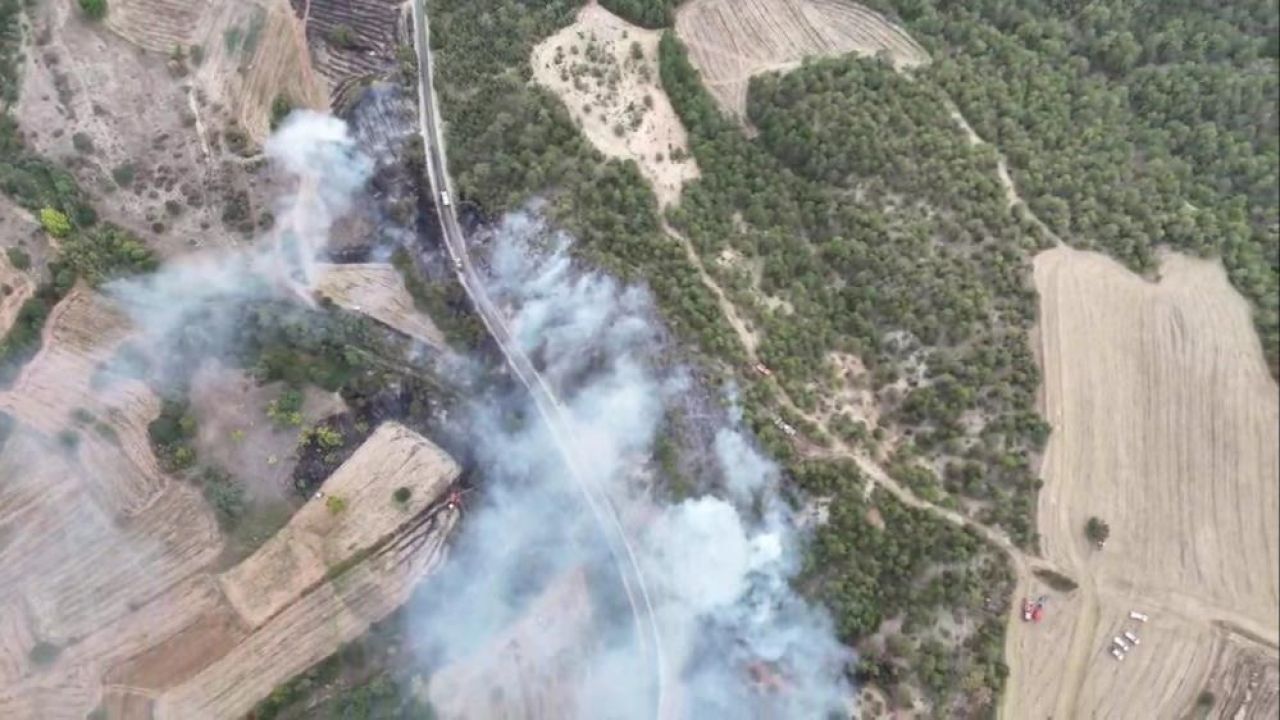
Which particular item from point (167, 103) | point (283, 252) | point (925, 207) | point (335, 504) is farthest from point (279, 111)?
point (925, 207)

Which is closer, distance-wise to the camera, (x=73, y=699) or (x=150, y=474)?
(x=73, y=699)

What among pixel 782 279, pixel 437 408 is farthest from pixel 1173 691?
pixel 437 408

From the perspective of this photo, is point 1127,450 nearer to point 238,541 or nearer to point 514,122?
point 514,122

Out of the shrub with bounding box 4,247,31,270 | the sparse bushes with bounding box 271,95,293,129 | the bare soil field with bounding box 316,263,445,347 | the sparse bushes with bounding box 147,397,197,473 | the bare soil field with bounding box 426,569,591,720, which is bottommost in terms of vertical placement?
the bare soil field with bounding box 426,569,591,720

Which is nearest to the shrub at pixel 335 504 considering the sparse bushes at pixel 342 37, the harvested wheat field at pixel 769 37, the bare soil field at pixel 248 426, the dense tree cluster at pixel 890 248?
the bare soil field at pixel 248 426

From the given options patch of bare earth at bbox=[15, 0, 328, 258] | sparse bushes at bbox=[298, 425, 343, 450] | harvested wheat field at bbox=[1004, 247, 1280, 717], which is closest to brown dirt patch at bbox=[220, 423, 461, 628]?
sparse bushes at bbox=[298, 425, 343, 450]

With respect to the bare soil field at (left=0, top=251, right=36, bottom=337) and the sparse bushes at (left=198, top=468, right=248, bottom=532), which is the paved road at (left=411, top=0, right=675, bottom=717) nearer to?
the sparse bushes at (left=198, top=468, right=248, bottom=532)

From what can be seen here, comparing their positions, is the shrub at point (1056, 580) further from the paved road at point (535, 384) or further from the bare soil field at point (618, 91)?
the bare soil field at point (618, 91)
